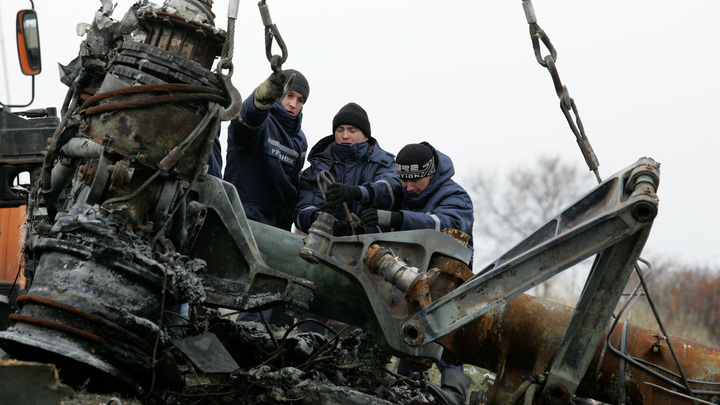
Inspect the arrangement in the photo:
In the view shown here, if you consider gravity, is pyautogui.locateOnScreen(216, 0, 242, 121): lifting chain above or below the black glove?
above

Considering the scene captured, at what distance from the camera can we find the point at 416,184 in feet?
16.9

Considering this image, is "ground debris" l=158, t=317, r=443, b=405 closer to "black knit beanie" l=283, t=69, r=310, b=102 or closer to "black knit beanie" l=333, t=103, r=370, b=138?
"black knit beanie" l=333, t=103, r=370, b=138

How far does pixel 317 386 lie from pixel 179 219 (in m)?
→ 0.96

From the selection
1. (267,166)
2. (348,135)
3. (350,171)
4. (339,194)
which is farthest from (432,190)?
(267,166)

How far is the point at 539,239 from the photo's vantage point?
3.54 metres

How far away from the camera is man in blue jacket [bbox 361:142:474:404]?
15.4 feet

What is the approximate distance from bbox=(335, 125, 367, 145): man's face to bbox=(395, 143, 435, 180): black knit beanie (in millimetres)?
486

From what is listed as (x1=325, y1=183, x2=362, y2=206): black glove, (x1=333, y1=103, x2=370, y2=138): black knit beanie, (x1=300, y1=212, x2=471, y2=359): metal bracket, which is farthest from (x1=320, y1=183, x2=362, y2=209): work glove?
(x1=333, y1=103, x2=370, y2=138): black knit beanie

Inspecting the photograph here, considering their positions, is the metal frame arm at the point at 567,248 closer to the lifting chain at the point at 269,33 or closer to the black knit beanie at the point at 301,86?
the lifting chain at the point at 269,33

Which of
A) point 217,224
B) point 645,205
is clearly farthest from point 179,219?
point 645,205

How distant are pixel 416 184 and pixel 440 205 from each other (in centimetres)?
22

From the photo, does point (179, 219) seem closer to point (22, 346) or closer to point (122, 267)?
point (122, 267)

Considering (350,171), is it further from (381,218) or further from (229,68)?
(229,68)

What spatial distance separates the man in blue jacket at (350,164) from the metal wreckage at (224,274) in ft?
4.09
